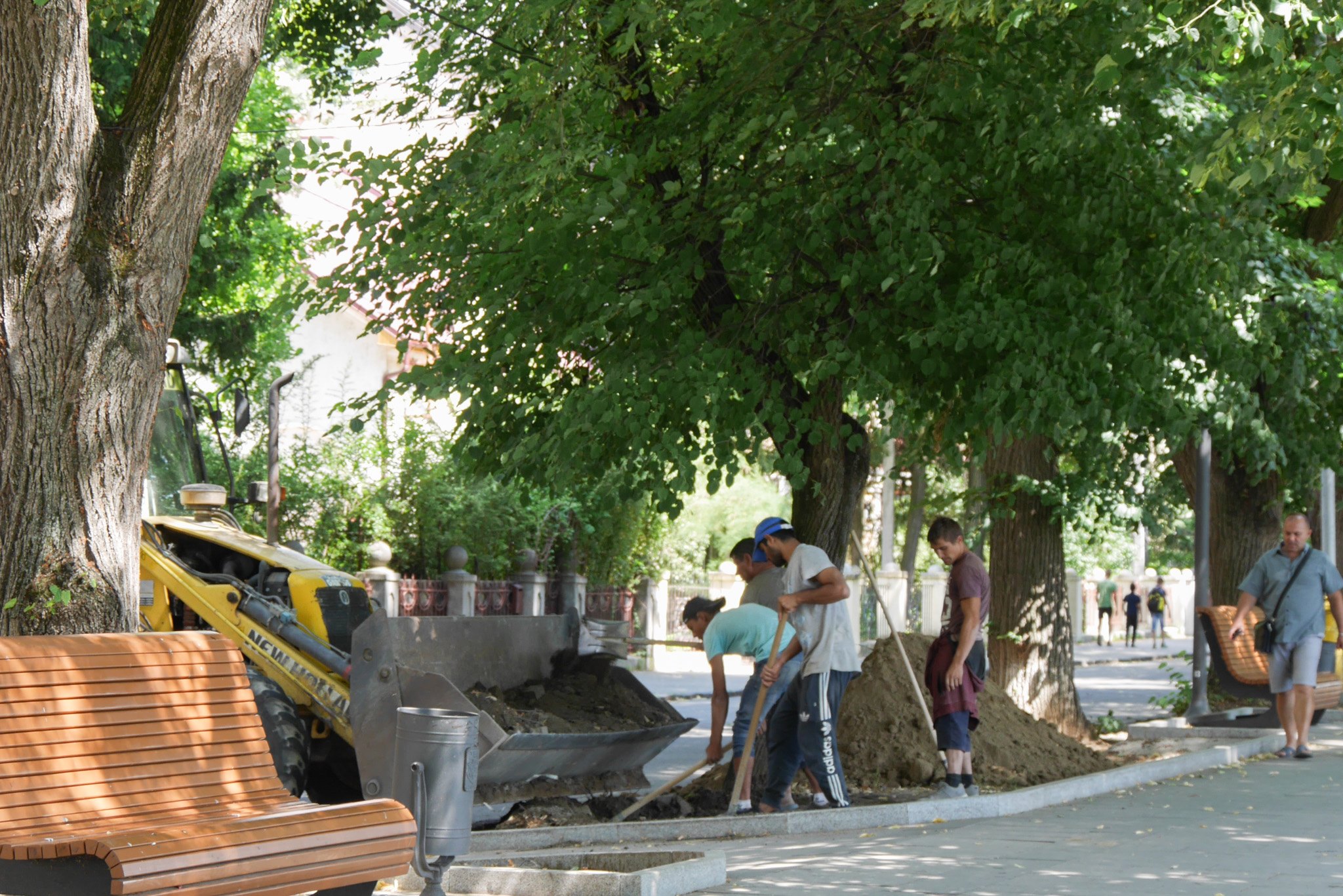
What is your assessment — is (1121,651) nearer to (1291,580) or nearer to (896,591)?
(896,591)

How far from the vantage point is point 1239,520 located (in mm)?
16484

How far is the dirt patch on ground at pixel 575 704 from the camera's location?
9914 mm

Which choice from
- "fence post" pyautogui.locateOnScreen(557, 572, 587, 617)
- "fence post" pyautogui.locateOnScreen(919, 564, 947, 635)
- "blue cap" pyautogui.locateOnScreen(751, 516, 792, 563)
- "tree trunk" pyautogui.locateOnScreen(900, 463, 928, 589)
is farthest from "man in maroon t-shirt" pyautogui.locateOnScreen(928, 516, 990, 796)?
"tree trunk" pyautogui.locateOnScreen(900, 463, 928, 589)

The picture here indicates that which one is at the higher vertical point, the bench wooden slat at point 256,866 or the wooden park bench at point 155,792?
the wooden park bench at point 155,792

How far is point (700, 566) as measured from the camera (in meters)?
38.0

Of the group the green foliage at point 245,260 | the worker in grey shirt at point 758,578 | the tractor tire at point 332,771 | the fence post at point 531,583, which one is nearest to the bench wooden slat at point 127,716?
the tractor tire at point 332,771

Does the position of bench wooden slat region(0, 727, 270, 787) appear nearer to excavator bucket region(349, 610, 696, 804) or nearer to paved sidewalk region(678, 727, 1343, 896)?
excavator bucket region(349, 610, 696, 804)

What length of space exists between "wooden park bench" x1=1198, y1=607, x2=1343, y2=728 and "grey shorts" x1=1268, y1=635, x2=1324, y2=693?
1377 mm

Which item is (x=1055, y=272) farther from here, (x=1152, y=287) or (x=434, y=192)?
(x=434, y=192)

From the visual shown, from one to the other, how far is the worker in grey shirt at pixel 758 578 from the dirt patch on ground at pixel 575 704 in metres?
1.10

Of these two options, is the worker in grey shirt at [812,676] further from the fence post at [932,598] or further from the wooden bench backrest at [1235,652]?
the fence post at [932,598]

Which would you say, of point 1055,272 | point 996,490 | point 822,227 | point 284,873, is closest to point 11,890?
point 284,873

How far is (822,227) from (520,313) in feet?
6.92

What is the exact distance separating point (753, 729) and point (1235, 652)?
6.91 meters
